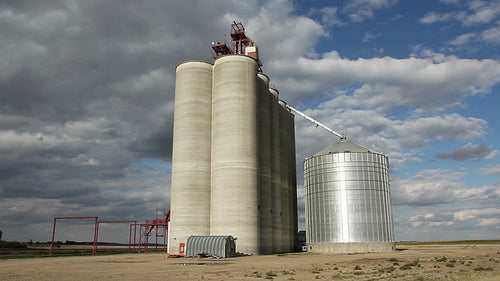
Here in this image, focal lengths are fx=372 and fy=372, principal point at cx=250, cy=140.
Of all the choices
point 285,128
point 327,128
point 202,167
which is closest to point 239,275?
point 202,167

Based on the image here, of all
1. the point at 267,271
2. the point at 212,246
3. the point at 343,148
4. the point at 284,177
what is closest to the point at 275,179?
the point at 284,177

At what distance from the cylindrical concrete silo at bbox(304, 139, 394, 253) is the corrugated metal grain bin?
69.2 ft

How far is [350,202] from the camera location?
64.9 metres

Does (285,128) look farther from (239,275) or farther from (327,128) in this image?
(239,275)

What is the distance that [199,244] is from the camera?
169ft

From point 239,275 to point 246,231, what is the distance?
28.7 m

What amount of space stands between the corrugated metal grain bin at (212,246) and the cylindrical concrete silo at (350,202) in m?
21.1

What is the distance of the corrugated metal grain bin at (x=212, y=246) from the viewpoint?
4974 centimetres

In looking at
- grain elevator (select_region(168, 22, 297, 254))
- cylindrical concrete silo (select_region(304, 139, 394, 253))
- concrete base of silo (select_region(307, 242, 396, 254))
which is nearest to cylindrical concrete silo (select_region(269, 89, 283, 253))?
grain elevator (select_region(168, 22, 297, 254))

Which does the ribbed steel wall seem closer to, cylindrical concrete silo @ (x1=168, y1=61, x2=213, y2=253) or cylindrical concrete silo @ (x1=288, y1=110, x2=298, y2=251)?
cylindrical concrete silo @ (x1=168, y1=61, x2=213, y2=253)

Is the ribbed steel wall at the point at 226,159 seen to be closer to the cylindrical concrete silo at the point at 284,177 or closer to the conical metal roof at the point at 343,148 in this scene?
the cylindrical concrete silo at the point at 284,177

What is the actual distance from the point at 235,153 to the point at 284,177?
22.4 m

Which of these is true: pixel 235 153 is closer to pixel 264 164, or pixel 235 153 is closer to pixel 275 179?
pixel 264 164

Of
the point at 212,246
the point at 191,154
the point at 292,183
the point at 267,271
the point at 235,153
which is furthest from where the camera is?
the point at 292,183
